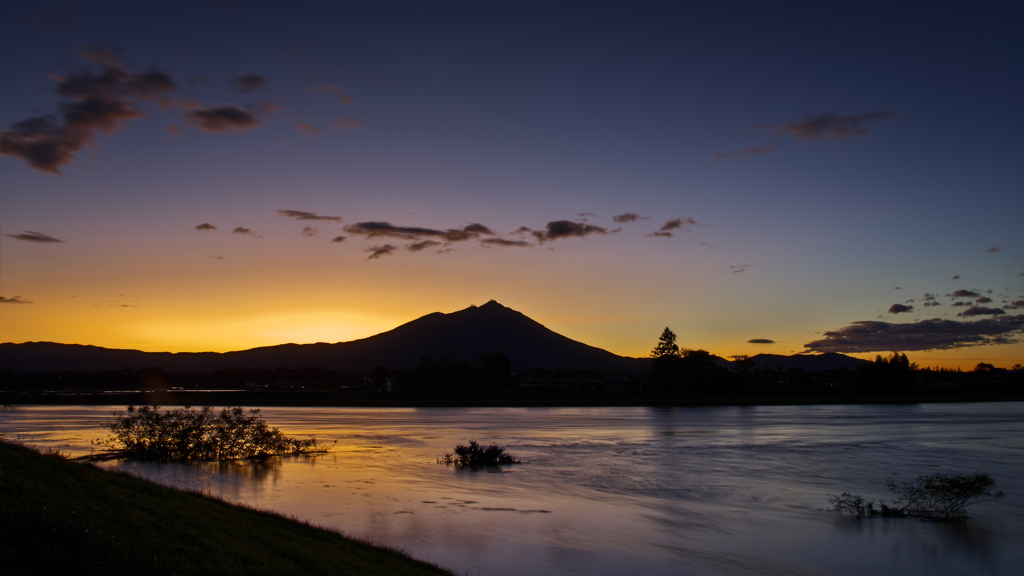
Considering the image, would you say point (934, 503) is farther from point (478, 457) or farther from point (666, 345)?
point (666, 345)

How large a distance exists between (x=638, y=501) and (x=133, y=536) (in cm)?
1900

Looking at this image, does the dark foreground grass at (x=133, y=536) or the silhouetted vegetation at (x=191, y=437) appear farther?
the silhouetted vegetation at (x=191, y=437)

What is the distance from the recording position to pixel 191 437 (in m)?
36.7

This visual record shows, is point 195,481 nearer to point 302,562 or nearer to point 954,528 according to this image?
point 302,562

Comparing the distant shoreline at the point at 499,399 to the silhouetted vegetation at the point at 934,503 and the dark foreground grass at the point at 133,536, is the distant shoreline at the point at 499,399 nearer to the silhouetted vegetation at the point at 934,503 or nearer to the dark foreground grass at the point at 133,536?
the silhouetted vegetation at the point at 934,503

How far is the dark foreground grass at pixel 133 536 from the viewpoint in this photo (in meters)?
8.07

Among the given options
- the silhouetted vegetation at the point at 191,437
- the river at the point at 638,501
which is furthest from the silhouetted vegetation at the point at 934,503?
the silhouetted vegetation at the point at 191,437

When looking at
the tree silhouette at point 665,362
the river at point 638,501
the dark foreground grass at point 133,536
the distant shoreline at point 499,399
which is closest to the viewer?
the dark foreground grass at point 133,536

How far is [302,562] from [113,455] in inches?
1152

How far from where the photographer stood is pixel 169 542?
988 centimetres

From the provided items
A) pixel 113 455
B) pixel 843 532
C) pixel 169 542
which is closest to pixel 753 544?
pixel 843 532

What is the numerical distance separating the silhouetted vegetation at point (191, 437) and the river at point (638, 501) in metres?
2.44

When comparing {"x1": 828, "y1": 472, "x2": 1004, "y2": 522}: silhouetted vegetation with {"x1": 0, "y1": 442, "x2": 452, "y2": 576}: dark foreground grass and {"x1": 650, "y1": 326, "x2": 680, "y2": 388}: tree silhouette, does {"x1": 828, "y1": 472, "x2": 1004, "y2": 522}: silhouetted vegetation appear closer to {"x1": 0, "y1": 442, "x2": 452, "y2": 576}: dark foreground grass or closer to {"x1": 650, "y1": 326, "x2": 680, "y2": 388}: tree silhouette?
{"x1": 0, "y1": 442, "x2": 452, "y2": 576}: dark foreground grass

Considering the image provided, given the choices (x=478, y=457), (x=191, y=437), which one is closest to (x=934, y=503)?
(x=478, y=457)
